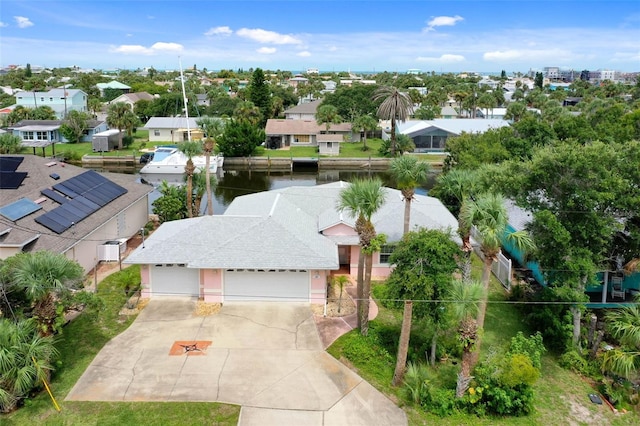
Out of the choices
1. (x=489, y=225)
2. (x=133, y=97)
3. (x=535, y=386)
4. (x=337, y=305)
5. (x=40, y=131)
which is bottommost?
(x=535, y=386)

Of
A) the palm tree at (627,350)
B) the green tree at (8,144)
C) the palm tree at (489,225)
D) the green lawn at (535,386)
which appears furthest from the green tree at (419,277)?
the green tree at (8,144)

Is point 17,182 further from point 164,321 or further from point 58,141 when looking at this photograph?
point 58,141

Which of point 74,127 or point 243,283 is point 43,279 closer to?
point 243,283

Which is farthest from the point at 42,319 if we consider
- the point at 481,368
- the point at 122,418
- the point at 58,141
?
the point at 58,141

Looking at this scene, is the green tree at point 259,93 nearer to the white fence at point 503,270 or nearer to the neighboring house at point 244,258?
the neighboring house at point 244,258

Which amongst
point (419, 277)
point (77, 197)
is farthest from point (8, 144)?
point (419, 277)

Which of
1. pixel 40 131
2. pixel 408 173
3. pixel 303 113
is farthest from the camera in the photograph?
pixel 303 113
